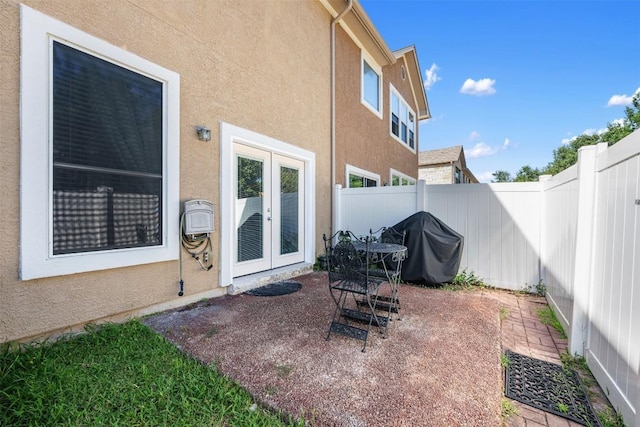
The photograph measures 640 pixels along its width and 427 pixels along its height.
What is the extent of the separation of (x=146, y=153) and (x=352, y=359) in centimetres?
318

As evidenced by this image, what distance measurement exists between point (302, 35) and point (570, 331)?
6.40 metres

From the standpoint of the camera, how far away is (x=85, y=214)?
288 cm

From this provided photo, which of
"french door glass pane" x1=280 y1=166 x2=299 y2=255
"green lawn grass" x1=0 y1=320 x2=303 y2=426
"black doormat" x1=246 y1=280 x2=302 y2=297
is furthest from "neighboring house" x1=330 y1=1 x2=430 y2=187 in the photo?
"green lawn grass" x1=0 y1=320 x2=303 y2=426

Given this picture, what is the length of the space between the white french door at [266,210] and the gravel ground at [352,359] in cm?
114

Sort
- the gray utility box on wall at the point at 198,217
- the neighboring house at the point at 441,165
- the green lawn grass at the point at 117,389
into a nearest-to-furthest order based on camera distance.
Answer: the green lawn grass at the point at 117,389 → the gray utility box on wall at the point at 198,217 → the neighboring house at the point at 441,165

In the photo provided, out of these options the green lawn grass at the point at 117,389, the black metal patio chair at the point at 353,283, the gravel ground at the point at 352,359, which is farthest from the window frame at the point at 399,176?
the green lawn grass at the point at 117,389

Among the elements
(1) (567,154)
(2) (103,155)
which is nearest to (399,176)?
(2) (103,155)

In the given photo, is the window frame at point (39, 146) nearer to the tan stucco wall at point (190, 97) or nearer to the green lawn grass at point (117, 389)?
the tan stucco wall at point (190, 97)

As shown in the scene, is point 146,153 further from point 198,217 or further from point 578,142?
point 578,142

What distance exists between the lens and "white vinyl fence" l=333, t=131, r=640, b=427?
1879 millimetres

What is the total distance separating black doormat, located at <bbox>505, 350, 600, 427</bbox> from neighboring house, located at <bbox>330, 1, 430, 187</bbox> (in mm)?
5255

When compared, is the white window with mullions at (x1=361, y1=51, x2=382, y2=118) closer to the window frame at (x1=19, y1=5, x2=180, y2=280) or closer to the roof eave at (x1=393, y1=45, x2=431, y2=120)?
the roof eave at (x1=393, y1=45, x2=431, y2=120)

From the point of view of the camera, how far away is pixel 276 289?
15.1 feet

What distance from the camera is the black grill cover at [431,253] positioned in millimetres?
4844
